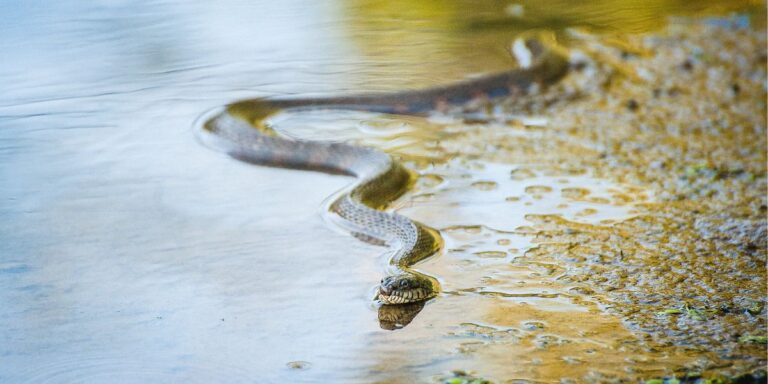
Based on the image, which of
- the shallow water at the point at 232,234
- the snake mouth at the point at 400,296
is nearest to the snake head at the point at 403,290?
the snake mouth at the point at 400,296

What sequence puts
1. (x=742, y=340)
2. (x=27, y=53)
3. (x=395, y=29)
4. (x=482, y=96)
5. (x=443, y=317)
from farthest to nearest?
(x=395, y=29) < (x=27, y=53) < (x=482, y=96) < (x=443, y=317) < (x=742, y=340)

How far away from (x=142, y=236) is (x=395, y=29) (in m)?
6.27

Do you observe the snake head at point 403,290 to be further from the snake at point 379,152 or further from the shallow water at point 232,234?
the shallow water at point 232,234

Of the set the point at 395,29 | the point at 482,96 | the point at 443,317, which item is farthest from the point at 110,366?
the point at 395,29

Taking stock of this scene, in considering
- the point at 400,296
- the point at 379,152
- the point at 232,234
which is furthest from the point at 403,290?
the point at 379,152

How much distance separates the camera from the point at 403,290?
459cm

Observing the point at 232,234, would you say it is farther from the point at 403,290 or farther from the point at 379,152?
the point at 379,152

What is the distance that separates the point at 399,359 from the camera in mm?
3990

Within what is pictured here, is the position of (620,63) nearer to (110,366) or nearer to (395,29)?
(395,29)

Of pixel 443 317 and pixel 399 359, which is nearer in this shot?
pixel 399 359

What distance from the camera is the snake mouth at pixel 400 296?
15.0ft

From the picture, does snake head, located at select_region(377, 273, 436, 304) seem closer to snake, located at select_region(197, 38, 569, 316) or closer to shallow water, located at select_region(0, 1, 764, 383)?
snake, located at select_region(197, 38, 569, 316)

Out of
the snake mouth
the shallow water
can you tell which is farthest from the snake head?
the shallow water

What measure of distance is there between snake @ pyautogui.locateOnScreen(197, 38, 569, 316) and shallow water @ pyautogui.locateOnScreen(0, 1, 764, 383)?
13 centimetres
